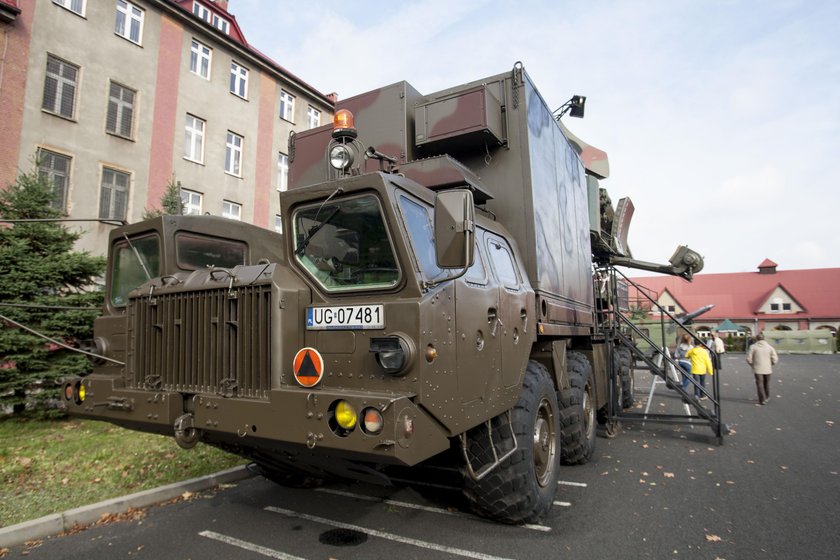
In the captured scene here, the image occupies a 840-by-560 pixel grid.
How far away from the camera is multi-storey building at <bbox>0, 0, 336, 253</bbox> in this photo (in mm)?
14062

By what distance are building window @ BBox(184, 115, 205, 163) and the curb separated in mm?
15935

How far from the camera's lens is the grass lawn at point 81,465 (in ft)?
15.5

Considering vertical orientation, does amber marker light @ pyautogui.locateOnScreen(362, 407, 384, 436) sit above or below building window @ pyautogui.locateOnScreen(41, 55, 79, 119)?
below

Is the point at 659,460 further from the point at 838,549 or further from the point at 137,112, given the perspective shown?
the point at 137,112

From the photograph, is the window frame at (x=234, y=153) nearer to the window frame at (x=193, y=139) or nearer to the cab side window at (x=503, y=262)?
the window frame at (x=193, y=139)

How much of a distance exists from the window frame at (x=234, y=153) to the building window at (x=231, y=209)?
1180mm

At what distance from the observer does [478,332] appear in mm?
3650

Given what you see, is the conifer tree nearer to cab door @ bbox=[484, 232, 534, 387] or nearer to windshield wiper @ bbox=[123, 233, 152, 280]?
windshield wiper @ bbox=[123, 233, 152, 280]

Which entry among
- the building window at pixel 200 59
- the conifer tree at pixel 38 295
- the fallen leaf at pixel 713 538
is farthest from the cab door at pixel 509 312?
the building window at pixel 200 59

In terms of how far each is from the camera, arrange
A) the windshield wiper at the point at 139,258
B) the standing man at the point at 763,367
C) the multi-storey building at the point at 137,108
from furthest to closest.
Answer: the multi-storey building at the point at 137,108
the standing man at the point at 763,367
the windshield wiper at the point at 139,258

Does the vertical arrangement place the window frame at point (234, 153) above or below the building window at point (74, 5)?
below

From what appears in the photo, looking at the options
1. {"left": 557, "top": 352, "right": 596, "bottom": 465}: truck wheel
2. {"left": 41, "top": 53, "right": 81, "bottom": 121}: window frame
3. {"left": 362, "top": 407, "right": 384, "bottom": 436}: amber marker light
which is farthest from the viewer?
{"left": 41, "top": 53, "right": 81, "bottom": 121}: window frame

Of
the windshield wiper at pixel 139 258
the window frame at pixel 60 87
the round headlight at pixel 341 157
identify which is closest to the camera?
the round headlight at pixel 341 157

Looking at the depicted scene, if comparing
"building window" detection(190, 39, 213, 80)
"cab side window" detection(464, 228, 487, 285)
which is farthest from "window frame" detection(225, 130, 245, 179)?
"cab side window" detection(464, 228, 487, 285)
